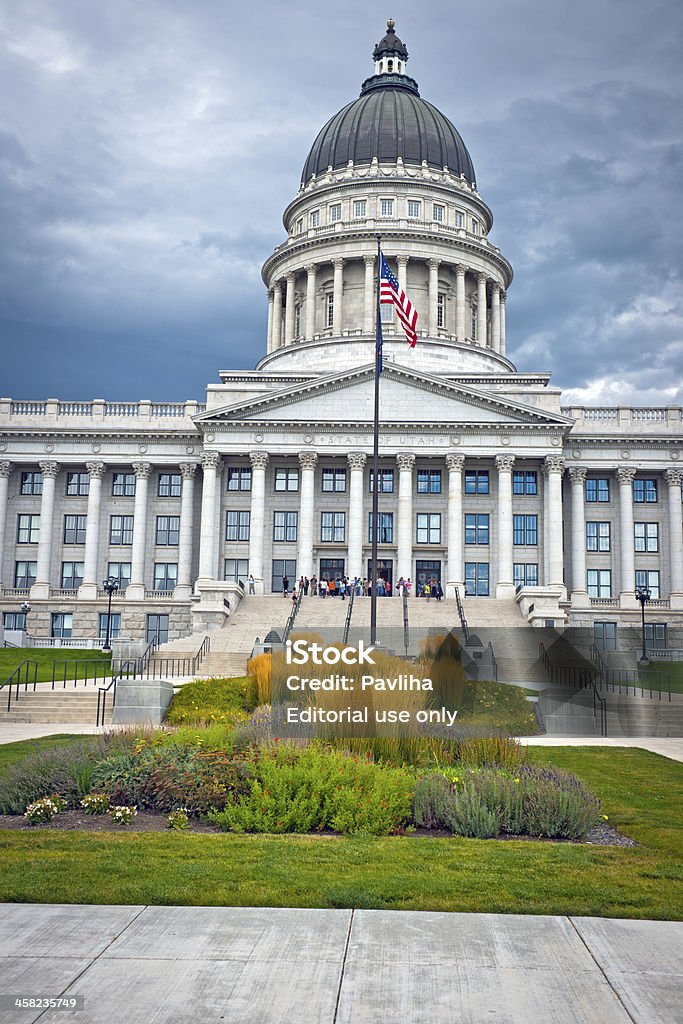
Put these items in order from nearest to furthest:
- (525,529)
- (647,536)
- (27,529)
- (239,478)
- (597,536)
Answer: (525,529) → (239,478) → (647,536) → (597,536) → (27,529)

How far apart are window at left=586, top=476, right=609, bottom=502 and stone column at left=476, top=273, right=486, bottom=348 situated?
18.6 metres

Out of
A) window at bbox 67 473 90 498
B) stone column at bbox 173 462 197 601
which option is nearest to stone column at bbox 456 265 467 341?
stone column at bbox 173 462 197 601

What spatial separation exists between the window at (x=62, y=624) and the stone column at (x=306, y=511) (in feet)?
48.9

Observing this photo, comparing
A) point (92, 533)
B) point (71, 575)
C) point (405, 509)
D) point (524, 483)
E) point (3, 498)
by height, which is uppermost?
point (524, 483)

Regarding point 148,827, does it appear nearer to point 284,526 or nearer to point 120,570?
point 284,526

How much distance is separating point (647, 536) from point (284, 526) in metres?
23.5

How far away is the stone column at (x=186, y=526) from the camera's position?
6531cm

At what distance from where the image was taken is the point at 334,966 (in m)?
7.92

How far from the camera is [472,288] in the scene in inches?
3310

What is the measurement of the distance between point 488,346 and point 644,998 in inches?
3103

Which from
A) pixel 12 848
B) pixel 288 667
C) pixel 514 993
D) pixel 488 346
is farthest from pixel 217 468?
pixel 514 993

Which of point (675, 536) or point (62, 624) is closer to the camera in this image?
point (62, 624)

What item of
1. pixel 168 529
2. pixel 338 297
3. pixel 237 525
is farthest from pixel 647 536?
pixel 168 529

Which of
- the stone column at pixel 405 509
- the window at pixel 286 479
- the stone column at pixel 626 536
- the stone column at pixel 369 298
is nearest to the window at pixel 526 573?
the stone column at pixel 626 536
